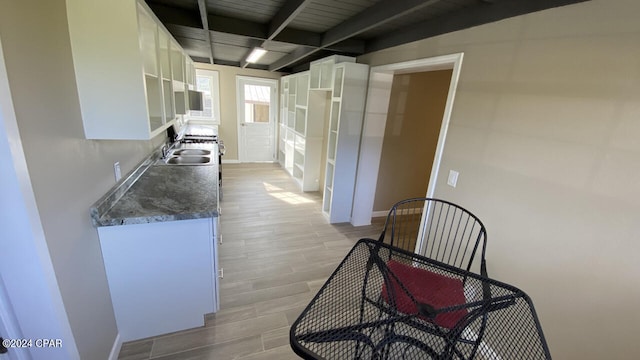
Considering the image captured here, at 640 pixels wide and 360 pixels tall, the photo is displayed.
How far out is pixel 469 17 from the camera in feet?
6.07

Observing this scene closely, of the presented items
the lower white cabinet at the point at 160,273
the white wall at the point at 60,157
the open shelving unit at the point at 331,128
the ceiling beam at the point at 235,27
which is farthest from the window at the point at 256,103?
the lower white cabinet at the point at 160,273

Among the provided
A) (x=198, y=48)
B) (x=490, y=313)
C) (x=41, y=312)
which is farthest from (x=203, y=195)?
(x=198, y=48)

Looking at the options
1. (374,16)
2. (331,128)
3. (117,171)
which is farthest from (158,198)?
(331,128)

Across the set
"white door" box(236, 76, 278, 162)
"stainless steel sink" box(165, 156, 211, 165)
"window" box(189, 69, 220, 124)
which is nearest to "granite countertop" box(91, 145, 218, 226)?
"stainless steel sink" box(165, 156, 211, 165)

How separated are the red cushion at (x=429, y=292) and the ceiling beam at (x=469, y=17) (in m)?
1.60

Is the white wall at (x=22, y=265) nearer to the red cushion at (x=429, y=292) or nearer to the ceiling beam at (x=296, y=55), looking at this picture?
the red cushion at (x=429, y=292)

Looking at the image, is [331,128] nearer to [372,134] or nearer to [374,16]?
[372,134]

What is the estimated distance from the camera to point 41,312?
3.34 ft

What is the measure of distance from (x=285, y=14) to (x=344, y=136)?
1653 millimetres

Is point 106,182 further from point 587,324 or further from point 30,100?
point 587,324

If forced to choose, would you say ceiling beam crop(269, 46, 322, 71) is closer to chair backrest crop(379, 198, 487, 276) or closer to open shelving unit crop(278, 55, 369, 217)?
open shelving unit crop(278, 55, 369, 217)

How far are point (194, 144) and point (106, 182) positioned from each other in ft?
7.82

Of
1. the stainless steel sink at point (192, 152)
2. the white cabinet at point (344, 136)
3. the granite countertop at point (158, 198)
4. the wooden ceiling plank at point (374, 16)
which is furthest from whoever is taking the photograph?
the stainless steel sink at point (192, 152)

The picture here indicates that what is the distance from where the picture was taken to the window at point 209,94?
18.8 feet
